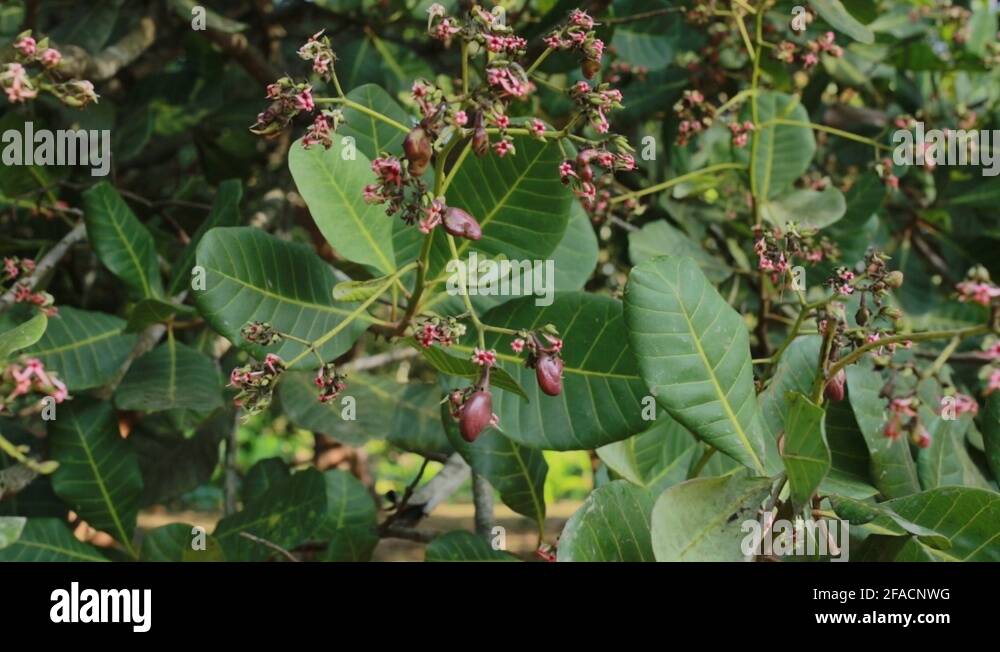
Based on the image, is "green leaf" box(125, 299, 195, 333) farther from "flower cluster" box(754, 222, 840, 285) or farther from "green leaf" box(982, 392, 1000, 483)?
"green leaf" box(982, 392, 1000, 483)

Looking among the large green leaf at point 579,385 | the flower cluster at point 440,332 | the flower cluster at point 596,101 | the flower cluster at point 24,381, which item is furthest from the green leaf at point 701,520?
the flower cluster at point 24,381

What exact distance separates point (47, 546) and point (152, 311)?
35cm

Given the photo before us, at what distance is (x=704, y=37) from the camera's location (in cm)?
220

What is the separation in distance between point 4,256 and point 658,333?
131 centimetres

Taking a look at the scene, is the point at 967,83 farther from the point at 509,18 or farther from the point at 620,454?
the point at 620,454

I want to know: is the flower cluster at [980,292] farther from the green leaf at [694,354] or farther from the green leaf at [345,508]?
the green leaf at [345,508]

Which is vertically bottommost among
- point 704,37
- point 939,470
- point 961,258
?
point 939,470

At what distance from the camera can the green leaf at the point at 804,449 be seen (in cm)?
101

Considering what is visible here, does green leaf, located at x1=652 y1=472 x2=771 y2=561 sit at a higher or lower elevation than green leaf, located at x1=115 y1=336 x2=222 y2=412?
lower

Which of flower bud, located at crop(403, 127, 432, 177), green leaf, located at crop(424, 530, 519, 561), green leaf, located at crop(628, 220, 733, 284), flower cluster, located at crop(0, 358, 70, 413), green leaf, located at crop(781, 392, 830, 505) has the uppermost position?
green leaf, located at crop(628, 220, 733, 284)

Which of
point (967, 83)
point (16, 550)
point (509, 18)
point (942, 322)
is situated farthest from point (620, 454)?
point (967, 83)

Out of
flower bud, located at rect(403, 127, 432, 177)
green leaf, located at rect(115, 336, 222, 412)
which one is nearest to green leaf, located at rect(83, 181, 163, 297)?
green leaf, located at rect(115, 336, 222, 412)

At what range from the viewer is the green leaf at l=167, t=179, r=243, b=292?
1596 mm

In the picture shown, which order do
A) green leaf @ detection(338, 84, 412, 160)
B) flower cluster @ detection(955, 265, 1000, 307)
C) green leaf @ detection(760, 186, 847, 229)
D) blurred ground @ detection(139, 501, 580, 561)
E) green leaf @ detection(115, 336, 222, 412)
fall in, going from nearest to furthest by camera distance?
flower cluster @ detection(955, 265, 1000, 307), green leaf @ detection(338, 84, 412, 160), green leaf @ detection(115, 336, 222, 412), green leaf @ detection(760, 186, 847, 229), blurred ground @ detection(139, 501, 580, 561)
